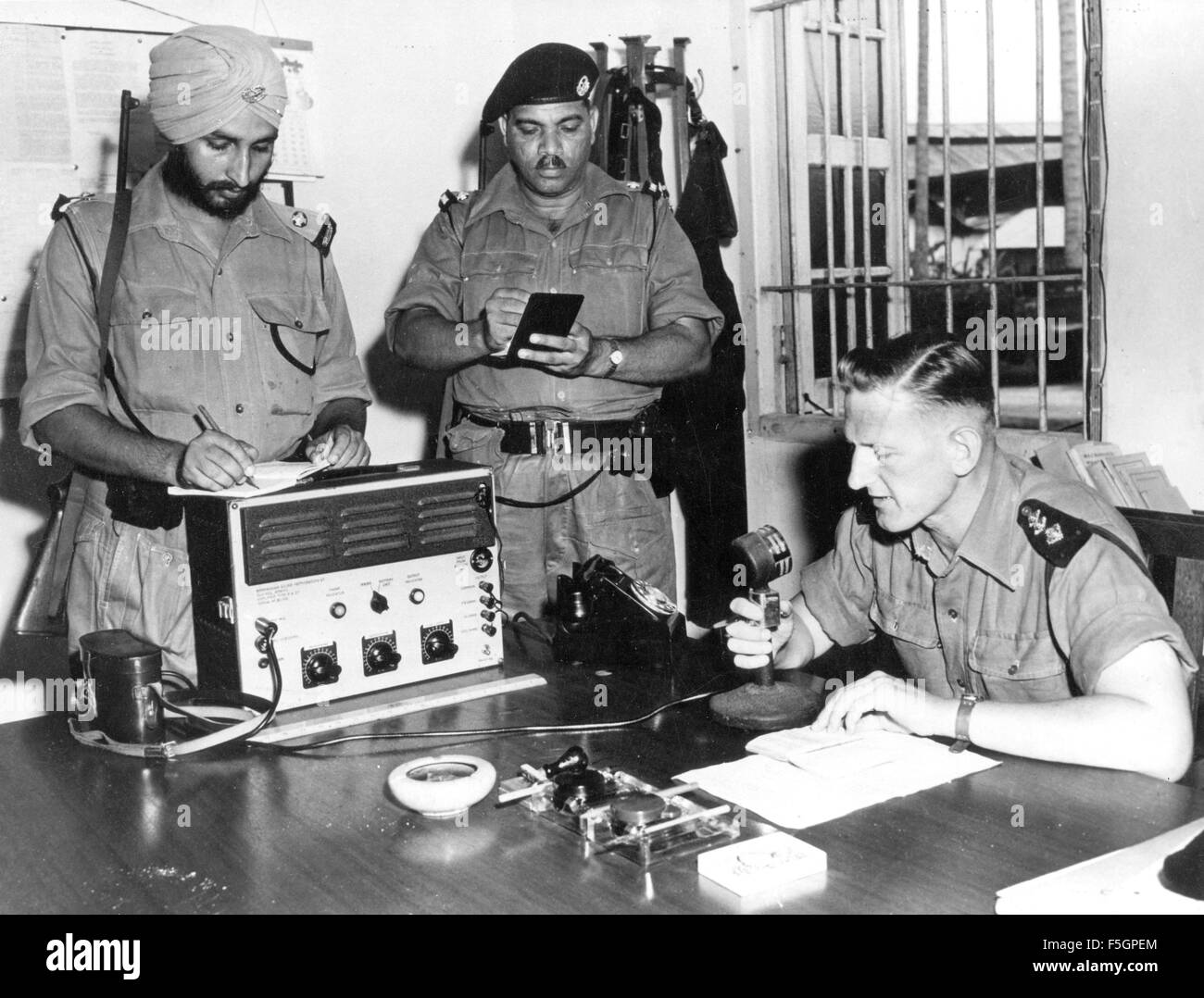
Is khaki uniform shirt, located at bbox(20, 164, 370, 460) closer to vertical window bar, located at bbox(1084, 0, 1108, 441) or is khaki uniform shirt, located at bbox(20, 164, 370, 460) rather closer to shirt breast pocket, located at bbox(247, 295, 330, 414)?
shirt breast pocket, located at bbox(247, 295, 330, 414)

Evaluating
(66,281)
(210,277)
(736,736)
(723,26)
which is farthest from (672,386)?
(736,736)

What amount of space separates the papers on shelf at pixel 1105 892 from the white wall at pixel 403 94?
10.5ft

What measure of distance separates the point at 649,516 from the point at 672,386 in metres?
0.98

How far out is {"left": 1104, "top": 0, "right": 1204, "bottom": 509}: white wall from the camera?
10.3 feet

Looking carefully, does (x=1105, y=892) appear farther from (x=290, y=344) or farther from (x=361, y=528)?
(x=290, y=344)

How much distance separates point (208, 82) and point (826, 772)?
1706 millimetres

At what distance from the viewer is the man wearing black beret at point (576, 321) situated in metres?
2.99

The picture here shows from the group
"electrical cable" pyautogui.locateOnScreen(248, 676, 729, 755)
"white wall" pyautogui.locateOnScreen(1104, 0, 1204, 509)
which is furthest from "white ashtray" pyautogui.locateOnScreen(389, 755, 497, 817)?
"white wall" pyautogui.locateOnScreen(1104, 0, 1204, 509)

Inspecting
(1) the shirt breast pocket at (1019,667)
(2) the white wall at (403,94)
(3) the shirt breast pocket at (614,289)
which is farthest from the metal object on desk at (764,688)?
(2) the white wall at (403,94)

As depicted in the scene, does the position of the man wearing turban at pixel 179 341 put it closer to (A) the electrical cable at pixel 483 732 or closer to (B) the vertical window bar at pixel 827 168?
(A) the electrical cable at pixel 483 732

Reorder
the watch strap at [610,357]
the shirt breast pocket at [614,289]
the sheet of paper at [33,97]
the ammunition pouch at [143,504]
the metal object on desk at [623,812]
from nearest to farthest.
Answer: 1. the metal object on desk at [623,812]
2. the ammunition pouch at [143,504]
3. the watch strap at [610,357]
4. the shirt breast pocket at [614,289]
5. the sheet of paper at [33,97]

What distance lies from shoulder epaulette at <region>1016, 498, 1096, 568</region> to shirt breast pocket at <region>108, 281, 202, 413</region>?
161 cm

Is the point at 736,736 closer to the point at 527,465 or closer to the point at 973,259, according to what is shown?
the point at 527,465

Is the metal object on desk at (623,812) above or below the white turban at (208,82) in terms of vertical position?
below
